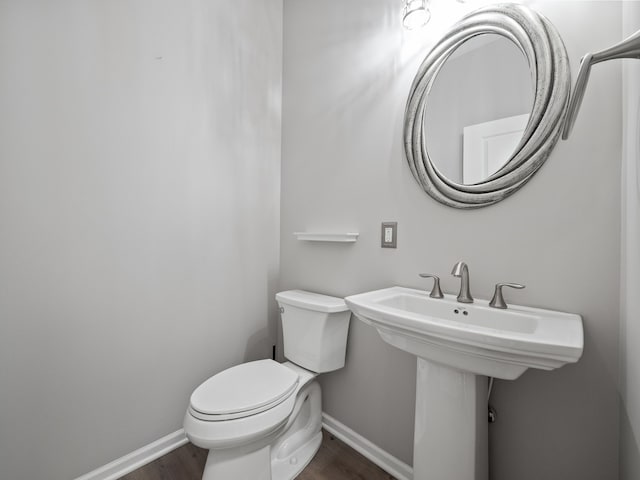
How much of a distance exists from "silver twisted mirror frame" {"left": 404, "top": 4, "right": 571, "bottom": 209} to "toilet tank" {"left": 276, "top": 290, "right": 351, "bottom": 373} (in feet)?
2.38

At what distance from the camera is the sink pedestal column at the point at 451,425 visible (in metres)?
0.85

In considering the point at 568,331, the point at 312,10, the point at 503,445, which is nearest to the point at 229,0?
the point at 312,10

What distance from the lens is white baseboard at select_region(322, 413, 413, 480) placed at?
1238mm

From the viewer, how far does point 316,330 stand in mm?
1380

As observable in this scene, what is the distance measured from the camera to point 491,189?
1.01 meters

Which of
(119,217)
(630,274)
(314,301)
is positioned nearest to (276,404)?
(314,301)

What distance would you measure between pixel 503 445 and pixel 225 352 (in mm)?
1361

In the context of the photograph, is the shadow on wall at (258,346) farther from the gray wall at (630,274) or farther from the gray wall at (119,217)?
the gray wall at (630,274)

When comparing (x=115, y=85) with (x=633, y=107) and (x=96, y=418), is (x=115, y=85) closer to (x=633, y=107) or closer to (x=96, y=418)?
(x=96, y=418)

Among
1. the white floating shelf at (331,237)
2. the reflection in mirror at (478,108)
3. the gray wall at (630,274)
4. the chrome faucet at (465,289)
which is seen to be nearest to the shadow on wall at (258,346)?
the white floating shelf at (331,237)

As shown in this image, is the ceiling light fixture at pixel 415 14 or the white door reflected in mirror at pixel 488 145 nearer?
the white door reflected in mirror at pixel 488 145

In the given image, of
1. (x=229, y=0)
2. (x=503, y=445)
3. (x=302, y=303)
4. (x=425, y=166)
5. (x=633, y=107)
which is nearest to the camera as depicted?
(x=633, y=107)

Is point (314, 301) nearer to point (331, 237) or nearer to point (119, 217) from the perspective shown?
point (331, 237)

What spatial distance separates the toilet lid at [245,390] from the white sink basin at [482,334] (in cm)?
52
